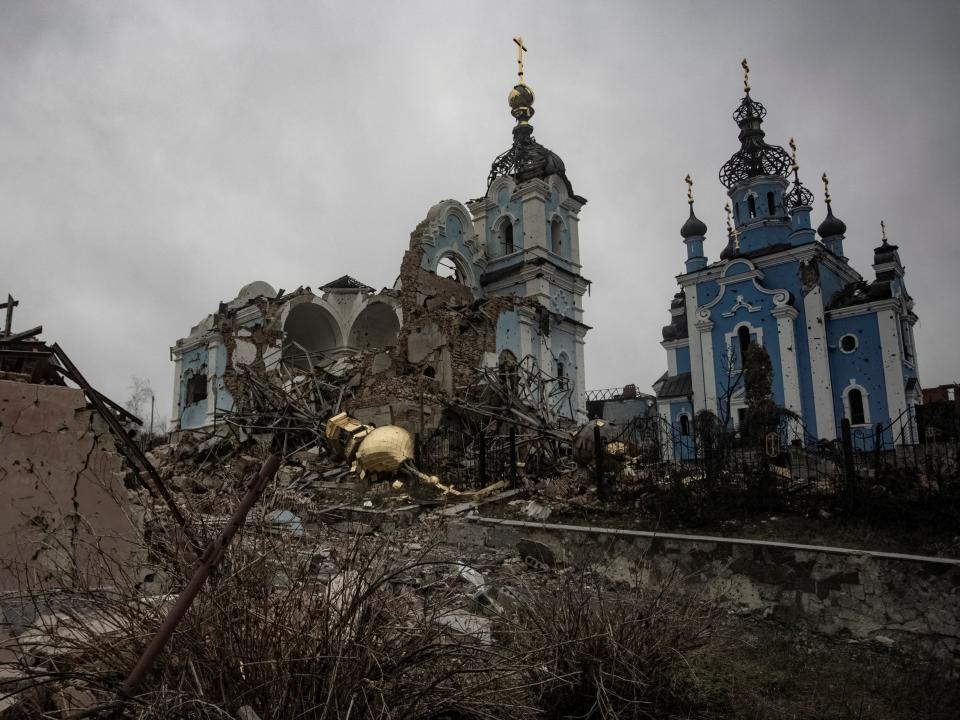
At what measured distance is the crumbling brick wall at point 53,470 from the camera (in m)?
4.55

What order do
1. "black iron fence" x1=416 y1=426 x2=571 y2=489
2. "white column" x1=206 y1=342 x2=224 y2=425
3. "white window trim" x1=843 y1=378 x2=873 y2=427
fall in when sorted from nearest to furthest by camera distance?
"black iron fence" x1=416 y1=426 x2=571 y2=489, "white window trim" x1=843 y1=378 x2=873 y2=427, "white column" x1=206 y1=342 x2=224 y2=425

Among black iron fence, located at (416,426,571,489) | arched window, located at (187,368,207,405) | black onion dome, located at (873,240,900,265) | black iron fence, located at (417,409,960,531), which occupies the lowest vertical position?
black iron fence, located at (417,409,960,531)

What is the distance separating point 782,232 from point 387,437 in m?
26.2

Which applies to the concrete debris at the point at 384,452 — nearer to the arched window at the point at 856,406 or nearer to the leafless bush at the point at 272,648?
the leafless bush at the point at 272,648

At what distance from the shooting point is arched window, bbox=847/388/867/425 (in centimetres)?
2803

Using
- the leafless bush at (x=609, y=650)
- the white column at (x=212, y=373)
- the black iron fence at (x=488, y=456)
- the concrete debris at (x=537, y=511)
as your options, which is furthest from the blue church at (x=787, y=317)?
the leafless bush at (x=609, y=650)

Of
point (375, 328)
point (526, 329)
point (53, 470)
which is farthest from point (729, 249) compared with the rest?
point (53, 470)

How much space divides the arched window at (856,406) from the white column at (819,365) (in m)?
0.81

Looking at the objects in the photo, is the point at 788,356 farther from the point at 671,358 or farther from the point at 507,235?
the point at 507,235

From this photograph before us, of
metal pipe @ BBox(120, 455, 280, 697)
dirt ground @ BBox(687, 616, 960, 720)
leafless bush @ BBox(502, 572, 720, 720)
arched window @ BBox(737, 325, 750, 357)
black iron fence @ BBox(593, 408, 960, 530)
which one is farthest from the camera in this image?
arched window @ BBox(737, 325, 750, 357)

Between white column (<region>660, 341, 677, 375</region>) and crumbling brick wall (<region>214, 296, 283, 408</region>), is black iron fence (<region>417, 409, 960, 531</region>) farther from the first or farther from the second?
white column (<region>660, 341, 677, 375</region>)

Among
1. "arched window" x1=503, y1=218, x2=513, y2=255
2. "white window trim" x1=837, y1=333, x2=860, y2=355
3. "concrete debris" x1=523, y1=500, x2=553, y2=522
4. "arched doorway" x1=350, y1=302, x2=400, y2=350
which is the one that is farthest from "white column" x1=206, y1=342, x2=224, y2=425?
"white window trim" x1=837, y1=333, x2=860, y2=355

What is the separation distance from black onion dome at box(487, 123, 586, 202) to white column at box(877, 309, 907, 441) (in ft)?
47.1

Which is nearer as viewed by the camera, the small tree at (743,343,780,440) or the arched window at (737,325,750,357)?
the small tree at (743,343,780,440)
